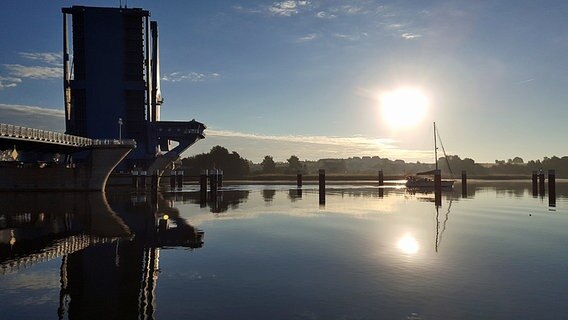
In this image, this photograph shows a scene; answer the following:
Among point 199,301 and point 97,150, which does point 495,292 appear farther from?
point 97,150

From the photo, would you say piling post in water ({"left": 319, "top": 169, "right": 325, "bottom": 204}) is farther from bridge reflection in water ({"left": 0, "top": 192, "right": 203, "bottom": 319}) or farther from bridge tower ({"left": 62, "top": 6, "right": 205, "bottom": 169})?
bridge tower ({"left": 62, "top": 6, "right": 205, "bottom": 169})

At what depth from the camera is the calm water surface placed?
1059 cm

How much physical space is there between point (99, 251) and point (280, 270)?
7.85m

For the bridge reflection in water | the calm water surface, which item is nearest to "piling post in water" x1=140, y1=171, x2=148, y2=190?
the bridge reflection in water

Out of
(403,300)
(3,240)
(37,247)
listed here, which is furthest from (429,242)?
(3,240)

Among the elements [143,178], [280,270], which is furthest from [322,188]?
[143,178]

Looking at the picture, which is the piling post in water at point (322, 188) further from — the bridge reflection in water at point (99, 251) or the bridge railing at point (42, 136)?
the bridge railing at point (42, 136)

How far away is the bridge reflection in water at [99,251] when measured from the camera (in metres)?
10.9

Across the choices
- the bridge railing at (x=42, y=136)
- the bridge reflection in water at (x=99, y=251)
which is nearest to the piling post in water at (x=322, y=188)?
the bridge reflection in water at (x=99, y=251)

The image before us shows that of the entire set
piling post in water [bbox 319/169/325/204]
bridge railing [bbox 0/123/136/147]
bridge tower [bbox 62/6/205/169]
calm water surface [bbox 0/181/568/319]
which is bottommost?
calm water surface [bbox 0/181/568/319]

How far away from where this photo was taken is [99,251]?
58.2 feet

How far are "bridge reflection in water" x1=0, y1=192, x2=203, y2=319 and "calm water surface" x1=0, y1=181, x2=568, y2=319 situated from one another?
6 cm

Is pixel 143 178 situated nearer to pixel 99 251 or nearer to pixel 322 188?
pixel 322 188

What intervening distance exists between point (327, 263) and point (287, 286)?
148 inches
